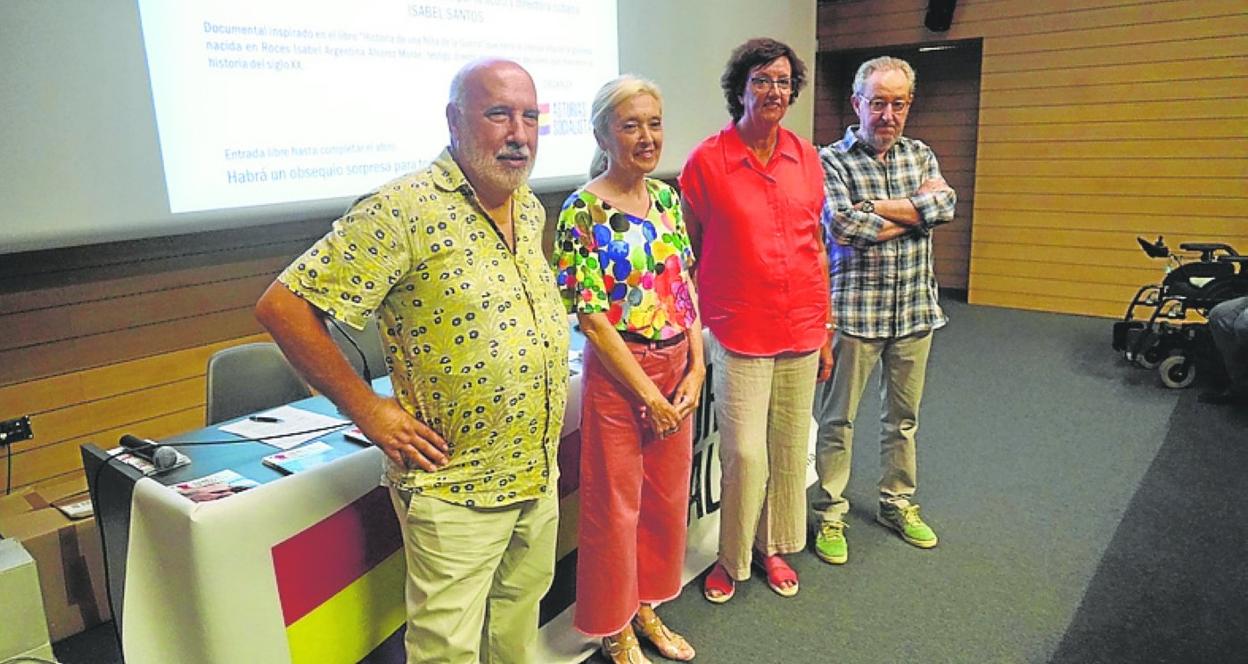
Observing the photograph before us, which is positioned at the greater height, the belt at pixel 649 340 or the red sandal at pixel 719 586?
the belt at pixel 649 340

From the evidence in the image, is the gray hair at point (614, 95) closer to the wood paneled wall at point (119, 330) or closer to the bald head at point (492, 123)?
the bald head at point (492, 123)

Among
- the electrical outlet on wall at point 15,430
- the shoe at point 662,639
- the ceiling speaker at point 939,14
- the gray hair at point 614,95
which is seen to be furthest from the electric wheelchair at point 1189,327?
the electrical outlet on wall at point 15,430

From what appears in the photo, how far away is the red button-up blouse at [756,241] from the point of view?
204 centimetres

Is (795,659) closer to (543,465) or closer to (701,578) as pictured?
(701,578)

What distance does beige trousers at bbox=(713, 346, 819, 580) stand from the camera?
212 cm

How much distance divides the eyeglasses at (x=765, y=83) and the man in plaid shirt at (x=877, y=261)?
0.40 meters

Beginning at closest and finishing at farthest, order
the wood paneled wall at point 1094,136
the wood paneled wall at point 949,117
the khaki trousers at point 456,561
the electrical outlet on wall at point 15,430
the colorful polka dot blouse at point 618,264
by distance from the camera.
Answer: the khaki trousers at point 456,561 < the colorful polka dot blouse at point 618,264 < the electrical outlet on wall at point 15,430 < the wood paneled wall at point 1094,136 < the wood paneled wall at point 949,117

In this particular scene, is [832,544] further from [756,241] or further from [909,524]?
[756,241]

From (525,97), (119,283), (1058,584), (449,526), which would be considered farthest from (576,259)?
(119,283)

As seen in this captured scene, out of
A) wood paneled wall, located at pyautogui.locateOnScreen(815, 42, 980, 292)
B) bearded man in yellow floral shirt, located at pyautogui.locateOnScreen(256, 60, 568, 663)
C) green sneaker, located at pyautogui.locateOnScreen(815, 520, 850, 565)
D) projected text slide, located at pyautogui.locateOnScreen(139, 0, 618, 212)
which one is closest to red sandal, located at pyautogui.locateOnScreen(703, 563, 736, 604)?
green sneaker, located at pyautogui.locateOnScreen(815, 520, 850, 565)

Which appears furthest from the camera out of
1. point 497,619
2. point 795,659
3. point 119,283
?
point 119,283

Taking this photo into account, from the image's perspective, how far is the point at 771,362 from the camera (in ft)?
6.97

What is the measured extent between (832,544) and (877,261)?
3.03 ft

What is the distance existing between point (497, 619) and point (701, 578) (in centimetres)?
97
